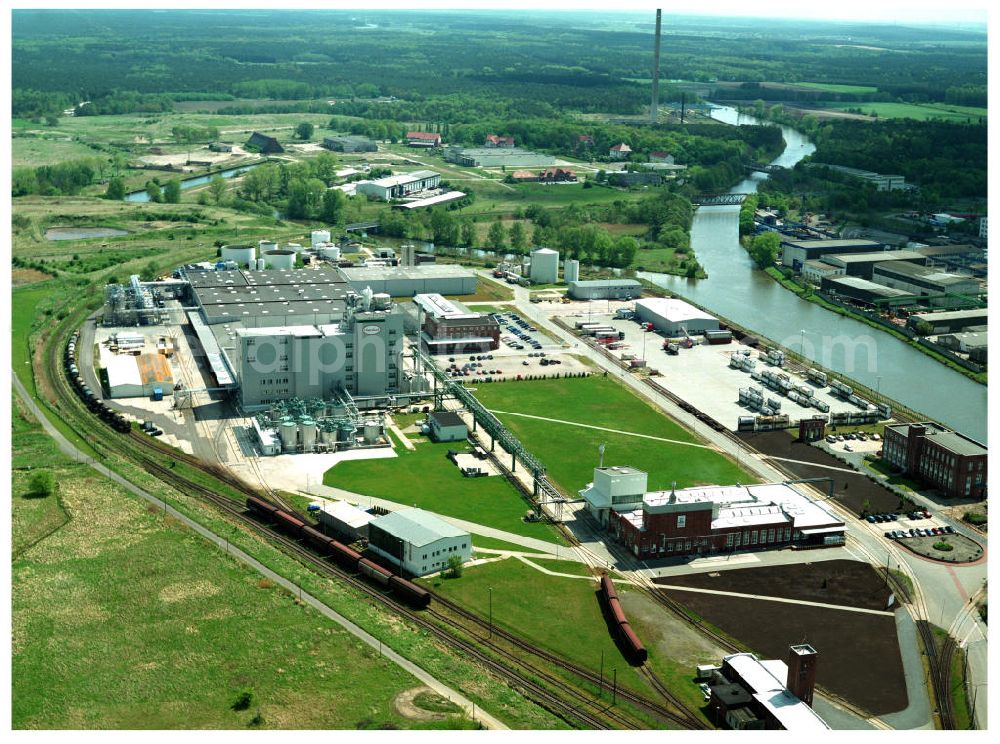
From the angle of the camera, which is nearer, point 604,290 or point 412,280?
point 412,280

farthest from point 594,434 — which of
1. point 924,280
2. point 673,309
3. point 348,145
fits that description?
point 348,145

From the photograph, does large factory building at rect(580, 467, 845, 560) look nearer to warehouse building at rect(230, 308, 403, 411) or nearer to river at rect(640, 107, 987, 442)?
river at rect(640, 107, 987, 442)

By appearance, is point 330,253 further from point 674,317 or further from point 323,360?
point 323,360

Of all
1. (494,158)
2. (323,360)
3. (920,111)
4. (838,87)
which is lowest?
(323,360)

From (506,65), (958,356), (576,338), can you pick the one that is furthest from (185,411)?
(506,65)

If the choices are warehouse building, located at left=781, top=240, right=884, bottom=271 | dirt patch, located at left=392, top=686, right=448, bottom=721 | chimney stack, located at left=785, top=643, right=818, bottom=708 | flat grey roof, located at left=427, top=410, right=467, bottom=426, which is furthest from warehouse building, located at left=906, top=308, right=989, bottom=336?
dirt patch, located at left=392, top=686, right=448, bottom=721

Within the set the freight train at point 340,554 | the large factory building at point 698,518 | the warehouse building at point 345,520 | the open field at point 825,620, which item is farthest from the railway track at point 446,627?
the large factory building at point 698,518
